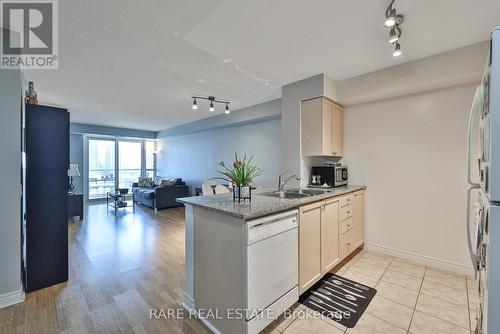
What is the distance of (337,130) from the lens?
3381 mm

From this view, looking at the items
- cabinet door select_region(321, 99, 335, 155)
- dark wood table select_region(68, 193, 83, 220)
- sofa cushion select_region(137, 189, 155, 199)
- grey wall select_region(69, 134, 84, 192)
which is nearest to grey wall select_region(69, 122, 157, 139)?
grey wall select_region(69, 134, 84, 192)

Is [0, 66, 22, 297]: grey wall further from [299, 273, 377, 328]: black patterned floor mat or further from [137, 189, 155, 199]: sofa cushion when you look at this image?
[137, 189, 155, 199]: sofa cushion

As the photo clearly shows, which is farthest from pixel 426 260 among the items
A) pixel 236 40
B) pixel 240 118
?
pixel 240 118

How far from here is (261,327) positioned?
5.41ft

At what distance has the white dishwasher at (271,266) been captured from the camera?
1.56 metres

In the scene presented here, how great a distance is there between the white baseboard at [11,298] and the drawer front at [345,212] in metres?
3.50

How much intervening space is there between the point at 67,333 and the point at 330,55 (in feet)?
12.0

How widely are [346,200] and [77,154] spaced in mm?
8287

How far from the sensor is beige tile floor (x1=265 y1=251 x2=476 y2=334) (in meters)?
1.77

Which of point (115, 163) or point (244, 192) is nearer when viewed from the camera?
point (244, 192)

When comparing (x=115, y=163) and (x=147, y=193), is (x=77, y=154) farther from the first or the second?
(x=147, y=193)

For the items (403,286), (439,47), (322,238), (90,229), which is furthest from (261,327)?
(90,229)

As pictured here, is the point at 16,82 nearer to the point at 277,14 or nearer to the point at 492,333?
the point at 277,14

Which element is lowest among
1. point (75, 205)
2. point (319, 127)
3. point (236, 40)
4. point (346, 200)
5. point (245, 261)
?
point (75, 205)
